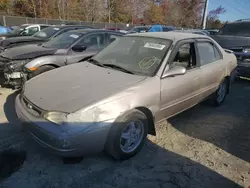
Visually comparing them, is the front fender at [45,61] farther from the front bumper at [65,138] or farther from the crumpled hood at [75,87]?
the front bumper at [65,138]

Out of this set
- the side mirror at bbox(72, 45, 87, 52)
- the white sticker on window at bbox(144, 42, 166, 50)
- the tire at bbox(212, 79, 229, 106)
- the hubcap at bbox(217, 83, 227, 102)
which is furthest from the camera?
the side mirror at bbox(72, 45, 87, 52)

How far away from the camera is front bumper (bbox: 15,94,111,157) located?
2.38 meters

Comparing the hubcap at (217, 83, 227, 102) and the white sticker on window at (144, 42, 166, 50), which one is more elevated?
the white sticker on window at (144, 42, 166, 50)

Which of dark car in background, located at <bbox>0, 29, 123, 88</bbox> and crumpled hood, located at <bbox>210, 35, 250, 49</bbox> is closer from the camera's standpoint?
dark car in background, located at <bbox>0, 29, 123, 88</bbox>

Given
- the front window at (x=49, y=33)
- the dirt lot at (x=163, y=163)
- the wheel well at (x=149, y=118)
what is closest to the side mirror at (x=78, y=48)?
the dirt lot at (x=163, y=163)

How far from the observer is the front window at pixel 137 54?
3277mm

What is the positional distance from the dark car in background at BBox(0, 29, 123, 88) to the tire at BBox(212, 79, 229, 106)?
104 inches

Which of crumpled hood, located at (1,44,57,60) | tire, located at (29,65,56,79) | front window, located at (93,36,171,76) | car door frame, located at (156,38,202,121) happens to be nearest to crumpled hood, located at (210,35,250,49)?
car door frame, located at (156,38,202,121)

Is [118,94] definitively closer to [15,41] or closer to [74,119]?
[74,119]

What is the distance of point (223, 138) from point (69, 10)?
104ft

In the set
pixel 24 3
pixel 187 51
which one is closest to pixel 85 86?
pixel 187 51

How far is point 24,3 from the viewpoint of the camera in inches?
1144

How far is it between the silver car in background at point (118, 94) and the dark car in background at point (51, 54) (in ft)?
5.64

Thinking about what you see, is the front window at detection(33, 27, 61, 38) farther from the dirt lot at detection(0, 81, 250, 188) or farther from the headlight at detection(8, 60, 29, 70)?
the dirt lot at detection(0, 81, 250, 188)
